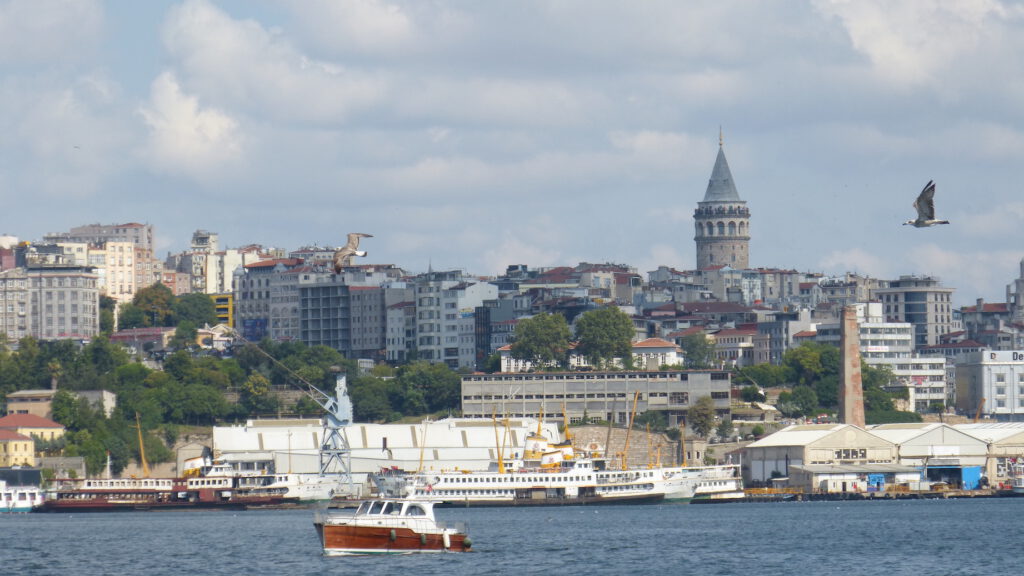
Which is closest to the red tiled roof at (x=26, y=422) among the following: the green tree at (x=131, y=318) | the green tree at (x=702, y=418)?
the green tree at (x=702, y=418)

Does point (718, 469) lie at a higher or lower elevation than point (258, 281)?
lower

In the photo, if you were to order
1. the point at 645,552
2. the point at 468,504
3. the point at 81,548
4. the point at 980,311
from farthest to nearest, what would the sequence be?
the point at 980,311
the point at 468,504
the point at 81,548
the point at 645,552

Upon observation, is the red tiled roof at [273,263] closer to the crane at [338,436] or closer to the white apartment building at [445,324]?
the white apartment building at [445,324]

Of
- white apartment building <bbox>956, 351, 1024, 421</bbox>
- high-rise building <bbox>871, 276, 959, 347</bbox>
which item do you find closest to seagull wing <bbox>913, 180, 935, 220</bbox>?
white apartment building <bbox>956, 351, 1024, 421</bbox>

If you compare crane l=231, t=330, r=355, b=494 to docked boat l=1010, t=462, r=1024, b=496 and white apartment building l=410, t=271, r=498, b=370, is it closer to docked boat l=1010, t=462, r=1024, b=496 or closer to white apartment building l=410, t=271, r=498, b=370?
docked boat l=1010, t=462, r=1024, b=496

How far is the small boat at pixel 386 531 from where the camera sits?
6200 centimetres

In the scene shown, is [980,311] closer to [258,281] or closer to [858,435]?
[258,281]

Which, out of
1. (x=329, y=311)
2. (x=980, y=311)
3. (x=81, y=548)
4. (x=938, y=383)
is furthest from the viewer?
(x=980, y=311)

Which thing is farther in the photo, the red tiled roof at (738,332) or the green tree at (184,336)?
the red tiled roof at (738,332)

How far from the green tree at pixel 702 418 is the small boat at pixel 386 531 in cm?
6299

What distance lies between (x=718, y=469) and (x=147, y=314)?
260ft

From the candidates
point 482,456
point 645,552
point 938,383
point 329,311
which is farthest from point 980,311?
point 645,552

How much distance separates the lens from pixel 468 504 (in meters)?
102

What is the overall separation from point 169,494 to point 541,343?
39.8 metres
